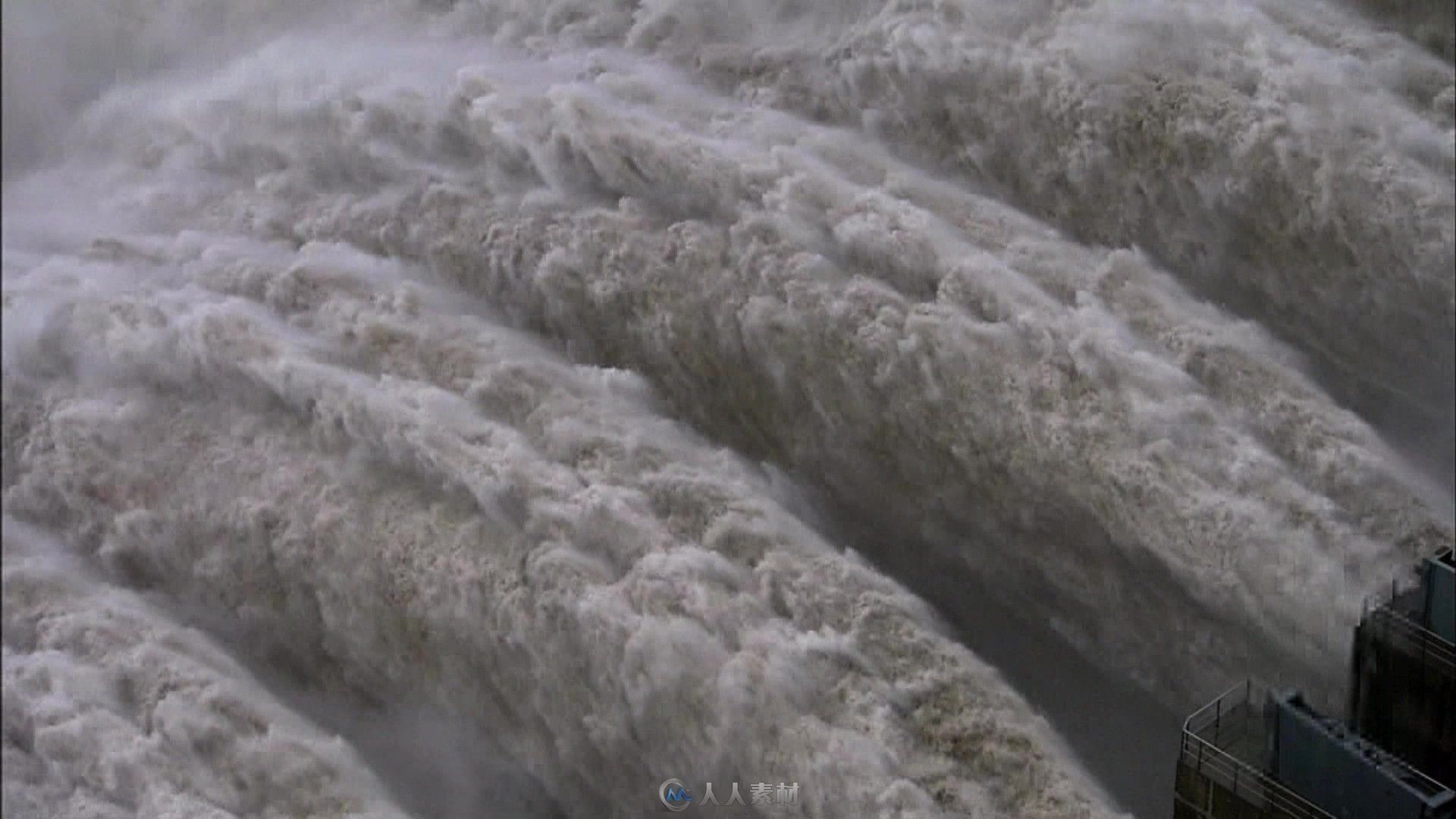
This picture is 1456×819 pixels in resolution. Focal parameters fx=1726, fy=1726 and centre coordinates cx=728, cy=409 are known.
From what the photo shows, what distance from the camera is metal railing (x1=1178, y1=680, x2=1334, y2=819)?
2.83m

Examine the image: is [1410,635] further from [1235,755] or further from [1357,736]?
[1235,755]

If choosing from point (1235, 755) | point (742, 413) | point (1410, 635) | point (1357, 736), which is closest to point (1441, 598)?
point (1410, 635)

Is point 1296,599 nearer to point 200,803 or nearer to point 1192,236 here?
point 1192,236

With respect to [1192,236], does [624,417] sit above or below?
below

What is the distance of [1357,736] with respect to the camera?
286 cm

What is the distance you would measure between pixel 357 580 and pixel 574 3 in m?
1.59

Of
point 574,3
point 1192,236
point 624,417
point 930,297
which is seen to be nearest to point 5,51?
point 574,3

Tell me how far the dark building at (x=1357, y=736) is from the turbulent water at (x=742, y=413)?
107 mm

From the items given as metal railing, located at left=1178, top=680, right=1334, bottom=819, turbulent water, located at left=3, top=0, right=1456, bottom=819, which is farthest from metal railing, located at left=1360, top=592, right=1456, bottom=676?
metal railing, located at left=1178, top=680, right=1334, bottom=819

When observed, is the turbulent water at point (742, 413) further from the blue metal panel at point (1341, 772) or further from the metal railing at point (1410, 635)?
the blue metal panel at point (1341, 772)

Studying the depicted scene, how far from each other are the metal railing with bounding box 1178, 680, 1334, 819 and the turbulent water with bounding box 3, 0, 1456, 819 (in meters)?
0.12

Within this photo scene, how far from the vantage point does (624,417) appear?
3631mm

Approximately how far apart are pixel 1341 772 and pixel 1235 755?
0.21 m

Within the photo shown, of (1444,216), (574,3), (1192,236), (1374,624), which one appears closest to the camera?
(1374,624)
